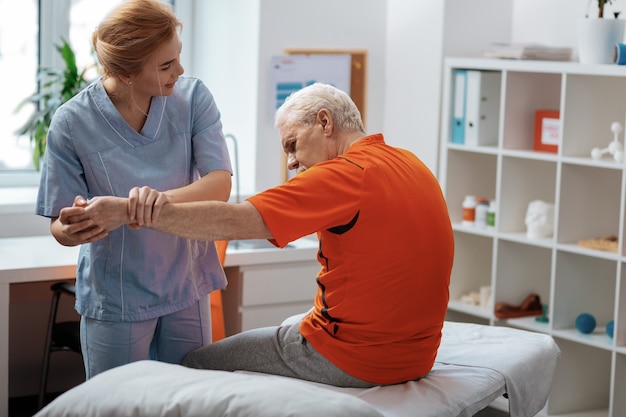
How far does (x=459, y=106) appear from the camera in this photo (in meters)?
4.01

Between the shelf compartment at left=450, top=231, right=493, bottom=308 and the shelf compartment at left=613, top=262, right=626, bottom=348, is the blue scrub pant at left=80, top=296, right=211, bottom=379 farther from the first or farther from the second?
the shelf compartment at left=450, top=231, right=493, bottom=308

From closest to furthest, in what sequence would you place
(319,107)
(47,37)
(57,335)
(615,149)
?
1. (319,107)
2. (57,335)
3. (615,149)
4. (47,37)

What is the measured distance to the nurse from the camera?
2.21 metres

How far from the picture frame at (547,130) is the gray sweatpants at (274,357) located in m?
1.77

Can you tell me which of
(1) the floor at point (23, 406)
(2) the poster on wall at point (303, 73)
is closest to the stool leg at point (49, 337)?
(1) the floor at point (23, 406)

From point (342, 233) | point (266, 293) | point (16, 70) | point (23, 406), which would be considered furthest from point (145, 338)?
point (16, 70)

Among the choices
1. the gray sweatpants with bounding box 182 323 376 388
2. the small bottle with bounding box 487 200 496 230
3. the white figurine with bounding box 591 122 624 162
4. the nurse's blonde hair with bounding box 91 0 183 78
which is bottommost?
the gray sweatpants with bounding box 182 323 376 388

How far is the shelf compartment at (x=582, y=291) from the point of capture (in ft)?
11.9

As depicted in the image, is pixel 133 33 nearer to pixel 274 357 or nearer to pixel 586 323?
pixel 274 357

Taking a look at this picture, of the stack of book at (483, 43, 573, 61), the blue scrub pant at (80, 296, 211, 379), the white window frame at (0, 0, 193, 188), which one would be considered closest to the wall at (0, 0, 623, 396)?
the stack of book at (483, 43, 573, 61)

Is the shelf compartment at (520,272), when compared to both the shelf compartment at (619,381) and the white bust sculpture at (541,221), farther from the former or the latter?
the shelf compartment at (619,381)

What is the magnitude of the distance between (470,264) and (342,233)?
2140mm

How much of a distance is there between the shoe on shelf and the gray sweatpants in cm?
170

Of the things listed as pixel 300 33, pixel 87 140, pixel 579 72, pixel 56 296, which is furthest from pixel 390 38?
pixel 87 140
